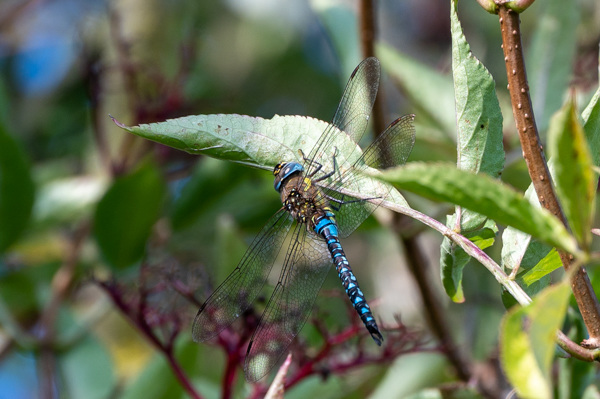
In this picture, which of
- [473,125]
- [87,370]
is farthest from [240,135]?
[87,370]

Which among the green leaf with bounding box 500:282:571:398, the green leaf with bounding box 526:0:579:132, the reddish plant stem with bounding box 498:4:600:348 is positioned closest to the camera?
the green leaf with bounding box 500:282:571:398

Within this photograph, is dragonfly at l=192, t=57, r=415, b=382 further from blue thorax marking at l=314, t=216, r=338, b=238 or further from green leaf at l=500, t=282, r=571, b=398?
green leaf at l=500, t=282, r=571, b=398

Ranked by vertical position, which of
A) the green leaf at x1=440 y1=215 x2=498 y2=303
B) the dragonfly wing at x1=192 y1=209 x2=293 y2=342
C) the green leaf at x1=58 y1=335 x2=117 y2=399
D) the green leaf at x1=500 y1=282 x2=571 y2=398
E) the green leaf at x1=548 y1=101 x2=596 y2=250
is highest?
the green leaf at x1=548 y1=101 x2=596 y2=250

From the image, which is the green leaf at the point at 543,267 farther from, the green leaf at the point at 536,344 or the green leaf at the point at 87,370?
the green leaf at the point at 87,370

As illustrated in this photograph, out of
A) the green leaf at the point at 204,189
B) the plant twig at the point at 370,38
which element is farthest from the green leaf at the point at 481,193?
the green leaf at the point at 204,189

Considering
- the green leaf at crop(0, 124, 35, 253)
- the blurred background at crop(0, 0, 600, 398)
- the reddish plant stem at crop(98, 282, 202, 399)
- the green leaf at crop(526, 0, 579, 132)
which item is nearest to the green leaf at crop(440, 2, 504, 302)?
the blurred background at crop(0, 0, 600, 398)

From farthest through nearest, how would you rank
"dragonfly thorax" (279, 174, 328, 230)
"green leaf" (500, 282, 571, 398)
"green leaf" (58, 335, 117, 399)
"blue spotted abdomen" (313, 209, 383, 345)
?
"green leaf" (58, 335, 117, 399) → "dragonfly thorax" (279, 174, 328, 230) → "blue spotted abdomen" (313, 209, 383, 345) → "green leaf" (500, 282, 571, 398)
